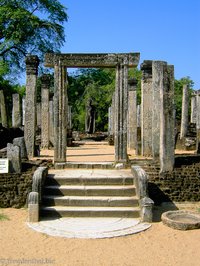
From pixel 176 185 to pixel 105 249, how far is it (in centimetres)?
347

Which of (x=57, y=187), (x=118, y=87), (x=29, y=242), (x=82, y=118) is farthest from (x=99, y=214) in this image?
(x=82, y=118)

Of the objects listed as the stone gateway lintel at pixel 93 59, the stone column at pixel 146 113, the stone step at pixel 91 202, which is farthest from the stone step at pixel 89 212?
the stone column at pixel 146 113

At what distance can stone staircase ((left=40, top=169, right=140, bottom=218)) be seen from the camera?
7367 mm

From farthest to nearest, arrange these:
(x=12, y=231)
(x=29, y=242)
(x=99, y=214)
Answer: (x=99, y=214), (x=12, y=231), (x=29, y=242)

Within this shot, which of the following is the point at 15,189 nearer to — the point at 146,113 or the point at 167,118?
the point at 167,118

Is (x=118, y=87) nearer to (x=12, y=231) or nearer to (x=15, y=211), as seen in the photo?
(x=15, y=211)

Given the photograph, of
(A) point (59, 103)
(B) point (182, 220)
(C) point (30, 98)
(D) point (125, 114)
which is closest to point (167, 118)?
(D) point (125, 114)

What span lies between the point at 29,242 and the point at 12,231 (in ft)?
2.32

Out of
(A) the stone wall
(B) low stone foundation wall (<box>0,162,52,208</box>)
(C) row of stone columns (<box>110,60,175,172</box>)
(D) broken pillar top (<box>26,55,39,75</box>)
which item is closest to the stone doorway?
(C) row of stone columns (<box>110,60,175,172</box>)

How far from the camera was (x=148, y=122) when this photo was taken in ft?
40.3

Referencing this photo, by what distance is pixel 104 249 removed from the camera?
18.8 ft

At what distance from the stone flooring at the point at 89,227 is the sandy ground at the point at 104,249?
0.15 m

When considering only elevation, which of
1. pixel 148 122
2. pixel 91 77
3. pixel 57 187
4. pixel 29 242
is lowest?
pixel 29 242

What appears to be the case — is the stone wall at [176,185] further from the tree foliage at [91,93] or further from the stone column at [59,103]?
the tree foliage at [91,93]
